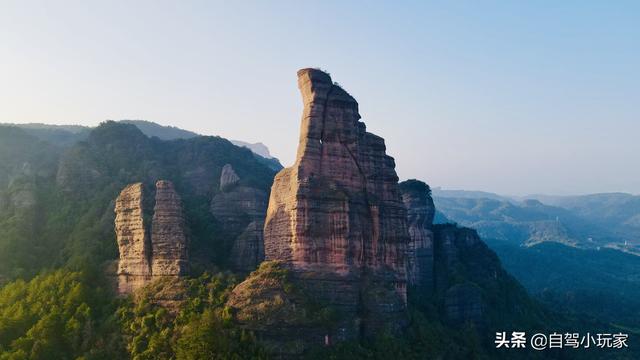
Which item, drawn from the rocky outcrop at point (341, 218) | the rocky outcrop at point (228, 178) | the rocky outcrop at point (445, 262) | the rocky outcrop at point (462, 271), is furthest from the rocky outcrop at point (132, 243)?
the rocky outcrop at point (462, 271)

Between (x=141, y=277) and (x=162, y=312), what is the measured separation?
4.69 m

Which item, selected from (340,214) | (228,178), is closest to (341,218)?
(340,214)

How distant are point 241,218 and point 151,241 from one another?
19983mm

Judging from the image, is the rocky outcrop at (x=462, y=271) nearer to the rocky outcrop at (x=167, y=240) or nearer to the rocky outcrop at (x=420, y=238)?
the rocky outcrop at (x=420, y=238)

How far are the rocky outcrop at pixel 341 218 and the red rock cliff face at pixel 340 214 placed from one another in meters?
0.08

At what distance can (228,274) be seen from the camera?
167 feet

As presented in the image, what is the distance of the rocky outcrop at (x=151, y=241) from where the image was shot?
48.9m

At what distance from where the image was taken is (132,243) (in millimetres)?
50094

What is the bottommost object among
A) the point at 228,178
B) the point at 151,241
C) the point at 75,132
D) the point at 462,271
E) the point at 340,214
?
the point at 462,271

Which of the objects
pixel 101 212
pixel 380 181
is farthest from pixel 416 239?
pixel 101 212

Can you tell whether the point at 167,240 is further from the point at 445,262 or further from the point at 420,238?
the point at 445,262

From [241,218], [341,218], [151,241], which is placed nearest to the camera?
[151,241]

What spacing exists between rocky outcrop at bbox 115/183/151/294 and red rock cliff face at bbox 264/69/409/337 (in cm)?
1025

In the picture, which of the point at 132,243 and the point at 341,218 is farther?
the point at 341,218
